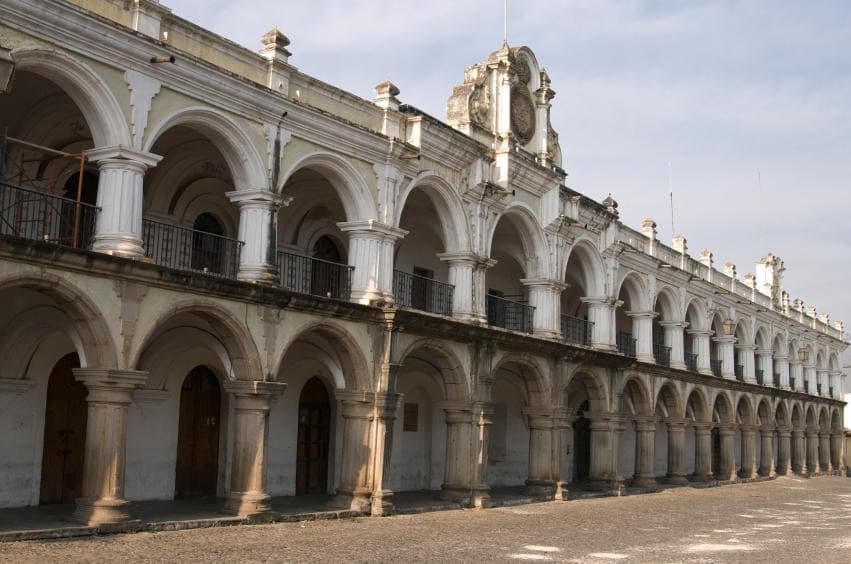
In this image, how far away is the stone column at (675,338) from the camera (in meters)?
31.3

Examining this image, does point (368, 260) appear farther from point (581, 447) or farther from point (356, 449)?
point (581, 447)

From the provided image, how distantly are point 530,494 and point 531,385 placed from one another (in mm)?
2445

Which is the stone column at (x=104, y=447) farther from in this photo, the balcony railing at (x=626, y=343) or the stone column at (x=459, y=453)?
the balcony railing at (x=626, y=343)

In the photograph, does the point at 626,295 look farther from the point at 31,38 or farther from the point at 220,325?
the point at 31,38

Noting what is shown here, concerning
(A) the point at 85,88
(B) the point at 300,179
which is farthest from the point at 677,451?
(A) the point at 85,88

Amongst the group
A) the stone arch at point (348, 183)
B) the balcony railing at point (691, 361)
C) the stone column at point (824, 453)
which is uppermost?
the stone arch at point (348, 183)

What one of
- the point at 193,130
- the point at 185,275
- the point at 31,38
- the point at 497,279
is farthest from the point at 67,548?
the point at 497,279

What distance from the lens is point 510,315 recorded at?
24953mm

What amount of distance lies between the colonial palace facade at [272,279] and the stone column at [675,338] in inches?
117

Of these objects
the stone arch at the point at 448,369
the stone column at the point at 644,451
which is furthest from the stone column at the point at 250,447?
the stone column at the point at 644,451

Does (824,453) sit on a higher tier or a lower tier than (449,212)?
lower

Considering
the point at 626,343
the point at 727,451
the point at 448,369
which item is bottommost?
the point at 727,451

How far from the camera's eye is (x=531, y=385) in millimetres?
23109

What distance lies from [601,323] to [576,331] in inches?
77.4
